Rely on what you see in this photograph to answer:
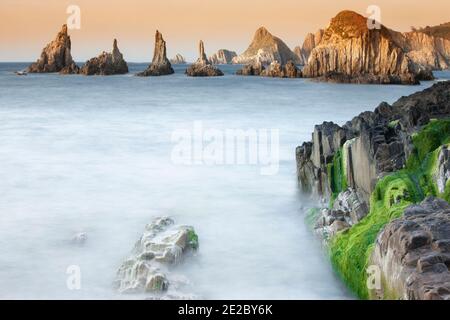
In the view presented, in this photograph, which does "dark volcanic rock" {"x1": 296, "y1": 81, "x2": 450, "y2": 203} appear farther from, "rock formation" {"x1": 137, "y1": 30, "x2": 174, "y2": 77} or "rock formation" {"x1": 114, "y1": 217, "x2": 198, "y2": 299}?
"rock formation" {"x1": 137, "y1": 30, "x2": 174, "y2": 77}

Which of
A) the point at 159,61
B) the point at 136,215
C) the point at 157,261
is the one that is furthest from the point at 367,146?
the point at 159,61

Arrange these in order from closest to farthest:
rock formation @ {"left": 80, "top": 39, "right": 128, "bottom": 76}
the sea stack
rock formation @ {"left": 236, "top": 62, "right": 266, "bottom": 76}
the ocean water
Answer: the ocean water
rock formation @ {"left": 80, "top": 39, "right": 128, "bottom": 76}
the sea stack
rock formation @ {"left": 236, "top": 62, "right": 266, "bottom": 76}

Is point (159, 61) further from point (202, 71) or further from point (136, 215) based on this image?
point (136, 215)

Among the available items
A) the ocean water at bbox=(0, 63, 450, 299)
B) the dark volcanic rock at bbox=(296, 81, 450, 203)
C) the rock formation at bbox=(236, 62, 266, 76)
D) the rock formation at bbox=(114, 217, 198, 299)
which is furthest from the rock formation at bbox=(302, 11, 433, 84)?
the rock formation at bbox=(114, 217, 198, 299)

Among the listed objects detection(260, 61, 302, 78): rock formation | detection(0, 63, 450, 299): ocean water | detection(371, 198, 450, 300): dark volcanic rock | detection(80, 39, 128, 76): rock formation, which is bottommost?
detection(0, 63, 450, 299): ocean water

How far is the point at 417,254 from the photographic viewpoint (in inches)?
272

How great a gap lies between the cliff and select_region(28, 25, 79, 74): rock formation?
120 meters

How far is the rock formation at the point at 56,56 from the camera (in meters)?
129

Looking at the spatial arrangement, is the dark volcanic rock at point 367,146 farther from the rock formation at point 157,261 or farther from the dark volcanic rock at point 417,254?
the rock formation at point 157,261

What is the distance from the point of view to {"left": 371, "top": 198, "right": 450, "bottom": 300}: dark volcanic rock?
6.39 metres

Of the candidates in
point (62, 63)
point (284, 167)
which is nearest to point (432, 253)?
point (284, 167)

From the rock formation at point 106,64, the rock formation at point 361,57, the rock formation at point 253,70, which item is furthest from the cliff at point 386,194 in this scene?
the rock formation at point 253,70
